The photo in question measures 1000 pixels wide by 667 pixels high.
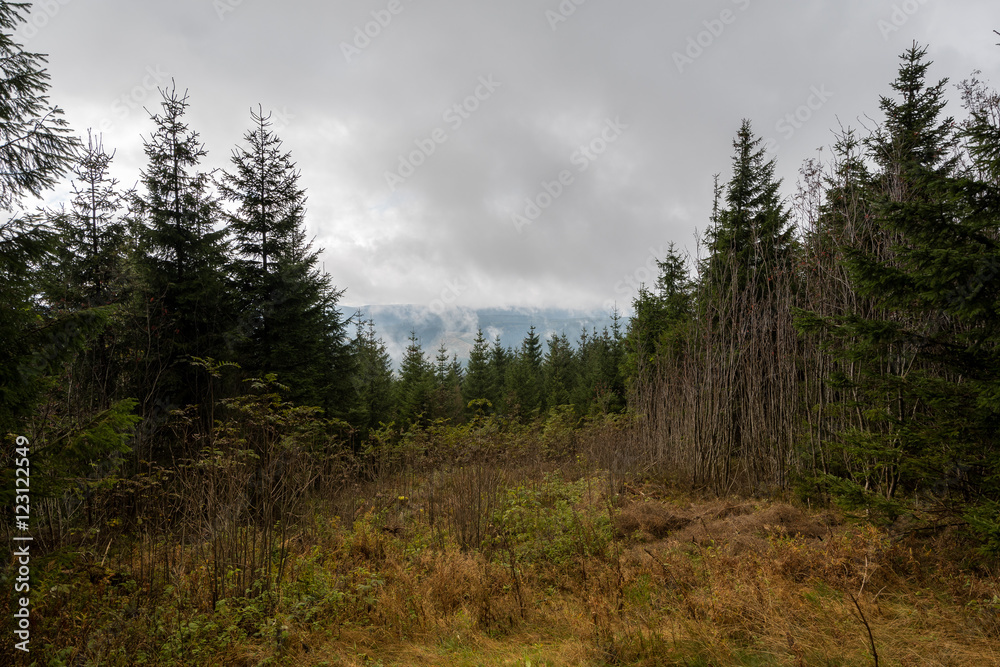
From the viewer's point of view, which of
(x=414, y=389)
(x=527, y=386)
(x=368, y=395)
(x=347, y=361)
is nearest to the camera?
(x=347, y=361)

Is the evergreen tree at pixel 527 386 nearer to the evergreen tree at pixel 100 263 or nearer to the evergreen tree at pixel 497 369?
the evergreen tree at pixel 497 369

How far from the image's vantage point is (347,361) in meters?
14.4

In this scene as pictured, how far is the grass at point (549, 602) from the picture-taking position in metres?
3.32

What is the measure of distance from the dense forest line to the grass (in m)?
0.33

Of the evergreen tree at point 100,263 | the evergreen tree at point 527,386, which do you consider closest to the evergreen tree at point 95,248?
the evergreen tree at point 100,263

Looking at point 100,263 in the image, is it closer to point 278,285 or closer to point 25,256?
point 278,285

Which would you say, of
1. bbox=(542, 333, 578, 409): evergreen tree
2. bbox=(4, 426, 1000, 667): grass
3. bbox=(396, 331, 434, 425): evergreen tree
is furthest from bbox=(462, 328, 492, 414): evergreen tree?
bbox=(4, 426, 1000, 667): grass

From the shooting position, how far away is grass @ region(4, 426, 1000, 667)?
3.32 m

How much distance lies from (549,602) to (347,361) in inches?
457

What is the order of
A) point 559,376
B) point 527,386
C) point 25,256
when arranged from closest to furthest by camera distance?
1. point 25,256
2. point 527,386
3. point 559,376

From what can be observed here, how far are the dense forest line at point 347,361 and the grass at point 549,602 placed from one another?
1.07 ft

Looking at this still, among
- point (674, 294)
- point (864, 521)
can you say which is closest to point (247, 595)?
point (864, 521)

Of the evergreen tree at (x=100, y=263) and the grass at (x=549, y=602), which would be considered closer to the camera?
the grass at (x=549, y=602)

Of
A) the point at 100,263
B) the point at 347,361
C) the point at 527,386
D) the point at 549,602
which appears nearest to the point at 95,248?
the point at 100,263
